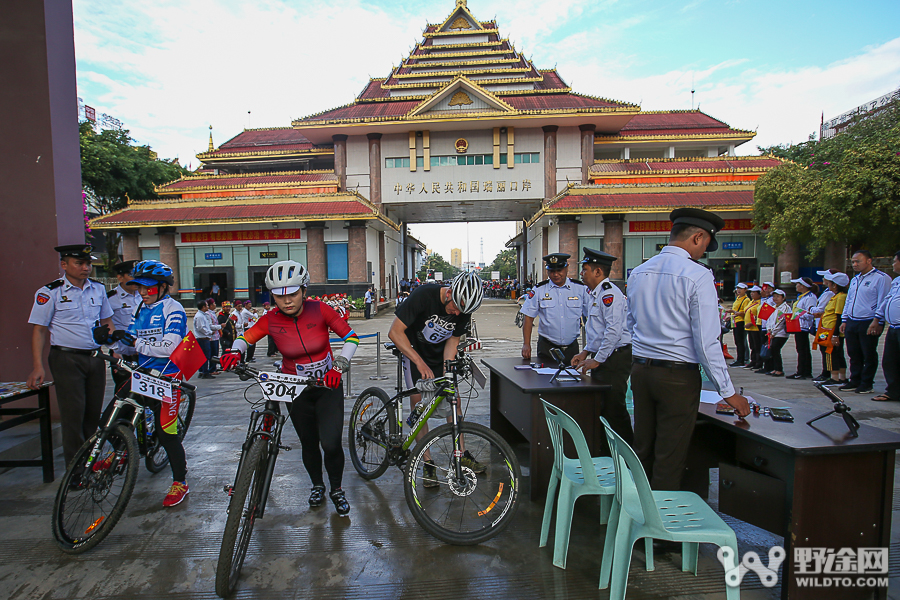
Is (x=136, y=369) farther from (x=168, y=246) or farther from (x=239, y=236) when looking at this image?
(x=168, y=246)

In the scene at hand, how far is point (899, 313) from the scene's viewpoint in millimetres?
6016

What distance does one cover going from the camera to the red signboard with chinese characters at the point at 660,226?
23.1 meters

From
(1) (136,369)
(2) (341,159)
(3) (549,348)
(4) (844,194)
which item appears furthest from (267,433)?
(2) (341,159)

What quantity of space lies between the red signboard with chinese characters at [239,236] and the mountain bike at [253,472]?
22.5 m

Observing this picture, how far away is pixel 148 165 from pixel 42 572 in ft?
103

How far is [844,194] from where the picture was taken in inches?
588

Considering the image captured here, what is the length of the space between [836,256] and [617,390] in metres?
24.4

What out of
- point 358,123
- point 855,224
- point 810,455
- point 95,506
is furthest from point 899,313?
point 358,123

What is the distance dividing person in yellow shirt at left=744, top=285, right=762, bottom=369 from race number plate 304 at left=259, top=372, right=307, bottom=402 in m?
9.07

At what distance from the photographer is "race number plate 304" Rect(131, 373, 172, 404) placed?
3322 mm

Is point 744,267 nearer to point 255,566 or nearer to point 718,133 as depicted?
point 718,133

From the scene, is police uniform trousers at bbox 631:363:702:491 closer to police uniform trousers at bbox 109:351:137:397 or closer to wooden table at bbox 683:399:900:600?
wooden table at bbox 683:399:900:600

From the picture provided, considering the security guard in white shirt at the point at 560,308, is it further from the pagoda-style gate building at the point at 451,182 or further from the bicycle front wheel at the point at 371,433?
the pagoda-style gate building at the point at 451,182

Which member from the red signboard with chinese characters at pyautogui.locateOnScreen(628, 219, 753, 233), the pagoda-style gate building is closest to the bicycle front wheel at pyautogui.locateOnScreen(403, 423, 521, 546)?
the pagoda-style gate building
